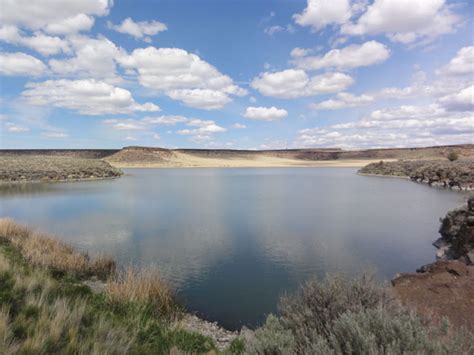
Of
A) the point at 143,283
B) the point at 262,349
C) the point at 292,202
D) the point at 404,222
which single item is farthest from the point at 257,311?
the point at 292,202

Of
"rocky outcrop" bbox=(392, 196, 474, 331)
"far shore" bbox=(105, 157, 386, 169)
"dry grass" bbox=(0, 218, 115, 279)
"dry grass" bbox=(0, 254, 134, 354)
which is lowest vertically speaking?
"far shore" bbox=(105, 157, 386, 169)

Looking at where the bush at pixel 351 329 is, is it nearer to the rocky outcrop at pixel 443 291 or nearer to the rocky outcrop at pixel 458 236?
the rocky outcrop at pixel 443 291

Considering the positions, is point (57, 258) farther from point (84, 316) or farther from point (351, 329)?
point (351, 329)

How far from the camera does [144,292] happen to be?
22.4 ft

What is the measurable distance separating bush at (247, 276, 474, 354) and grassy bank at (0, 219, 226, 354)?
141 centimetres

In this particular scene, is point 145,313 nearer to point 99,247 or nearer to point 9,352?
point 9,352

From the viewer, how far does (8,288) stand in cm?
502

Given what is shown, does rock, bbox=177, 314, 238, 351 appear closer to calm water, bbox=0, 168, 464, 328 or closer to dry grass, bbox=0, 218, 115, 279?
calm water, bbox=0, 168, 464, 328

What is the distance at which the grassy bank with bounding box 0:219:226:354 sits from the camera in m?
3.60

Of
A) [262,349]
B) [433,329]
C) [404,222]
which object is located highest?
[433,329]

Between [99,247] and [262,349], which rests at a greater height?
[262,349]

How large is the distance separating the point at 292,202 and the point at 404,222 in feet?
30.1

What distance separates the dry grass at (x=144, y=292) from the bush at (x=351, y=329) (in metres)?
3.25

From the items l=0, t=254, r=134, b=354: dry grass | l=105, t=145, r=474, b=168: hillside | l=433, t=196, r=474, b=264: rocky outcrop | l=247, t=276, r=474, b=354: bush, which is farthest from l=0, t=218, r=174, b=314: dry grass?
l=105, t=145, r=474, b=168: hillside
